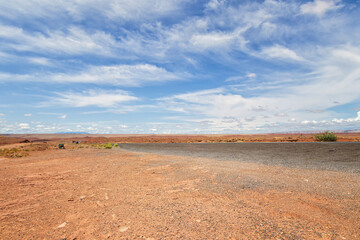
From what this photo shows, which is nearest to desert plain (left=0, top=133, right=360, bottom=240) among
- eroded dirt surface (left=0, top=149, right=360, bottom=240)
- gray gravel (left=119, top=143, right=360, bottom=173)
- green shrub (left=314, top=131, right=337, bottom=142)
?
eroded dirt surface (left=0, top=149, right=360, bottom=240)

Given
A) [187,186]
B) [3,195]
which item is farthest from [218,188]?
[3,195]

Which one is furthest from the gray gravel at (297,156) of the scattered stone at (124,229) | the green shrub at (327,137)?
the green shrub at (327,137)

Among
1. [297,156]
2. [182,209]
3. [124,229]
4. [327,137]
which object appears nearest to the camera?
[124,229]

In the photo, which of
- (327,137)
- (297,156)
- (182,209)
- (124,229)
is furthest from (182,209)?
(327,137)

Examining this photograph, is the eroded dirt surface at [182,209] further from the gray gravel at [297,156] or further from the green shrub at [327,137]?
the green shrub at [327,137]

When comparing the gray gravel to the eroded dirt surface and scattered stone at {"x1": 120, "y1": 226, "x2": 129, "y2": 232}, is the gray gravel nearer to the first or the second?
the eroded dirt surface

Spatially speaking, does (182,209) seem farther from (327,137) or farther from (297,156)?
(327,137)

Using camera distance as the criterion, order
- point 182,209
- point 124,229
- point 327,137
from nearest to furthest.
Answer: point 124,229, point 182,209, point 327,137

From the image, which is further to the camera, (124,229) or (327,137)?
(327,137)

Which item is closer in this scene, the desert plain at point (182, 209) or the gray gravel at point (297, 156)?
the desert plain at point (182, 209)

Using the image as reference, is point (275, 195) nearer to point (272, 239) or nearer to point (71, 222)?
point (272, 239)

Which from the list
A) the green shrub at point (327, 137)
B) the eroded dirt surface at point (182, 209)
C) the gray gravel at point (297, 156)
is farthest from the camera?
the green shrub at point (327, 137)

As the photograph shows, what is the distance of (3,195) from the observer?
743 cm

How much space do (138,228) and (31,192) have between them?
592cm
